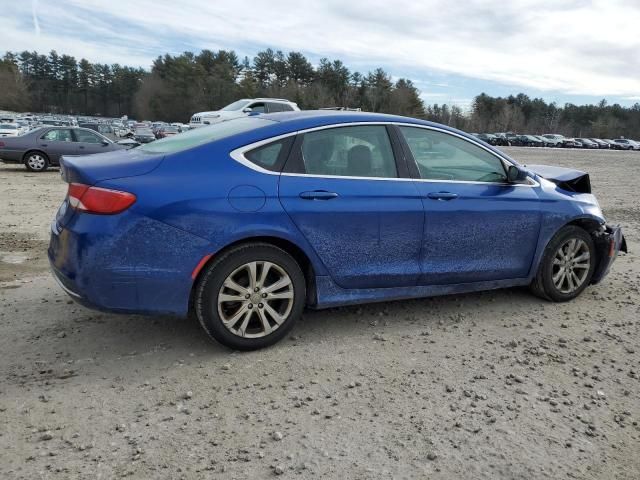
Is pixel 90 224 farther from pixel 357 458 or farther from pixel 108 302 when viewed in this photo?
pixel 357 458

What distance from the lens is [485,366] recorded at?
360 cm

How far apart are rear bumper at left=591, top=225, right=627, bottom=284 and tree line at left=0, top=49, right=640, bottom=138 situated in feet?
265

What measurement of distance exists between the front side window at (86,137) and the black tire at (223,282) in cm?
1481

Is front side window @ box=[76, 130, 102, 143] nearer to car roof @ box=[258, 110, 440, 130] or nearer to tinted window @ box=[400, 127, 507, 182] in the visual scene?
car roof @ box=[258, 110, 440, 130]

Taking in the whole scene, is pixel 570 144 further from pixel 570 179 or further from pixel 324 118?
pixel 324 118

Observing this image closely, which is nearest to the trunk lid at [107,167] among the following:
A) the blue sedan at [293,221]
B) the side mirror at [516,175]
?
the blue sedan at [293,221]

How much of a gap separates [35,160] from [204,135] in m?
14.4

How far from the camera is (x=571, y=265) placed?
490 cm

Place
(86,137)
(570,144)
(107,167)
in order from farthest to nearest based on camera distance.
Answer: (570,144)
(86,137)
(107,167)

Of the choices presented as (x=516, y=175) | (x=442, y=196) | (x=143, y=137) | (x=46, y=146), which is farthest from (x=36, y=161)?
(x=143, y=137)

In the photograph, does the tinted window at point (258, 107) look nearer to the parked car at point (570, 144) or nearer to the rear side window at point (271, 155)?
the rear side window at point (271, 155)

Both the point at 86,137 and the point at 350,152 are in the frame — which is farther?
the point at 86,137

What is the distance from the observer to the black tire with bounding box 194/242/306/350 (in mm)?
3486

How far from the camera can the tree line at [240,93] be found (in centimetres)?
9581
